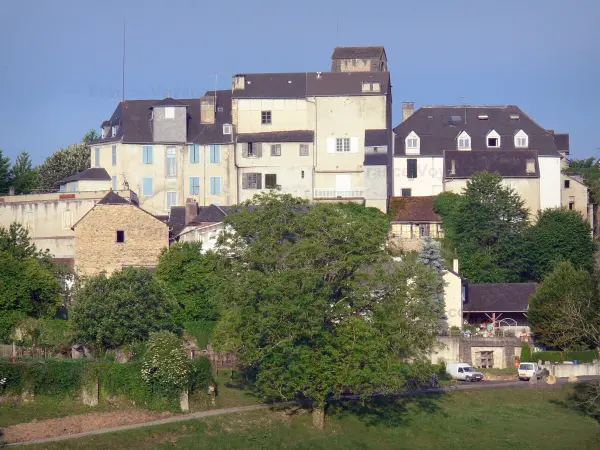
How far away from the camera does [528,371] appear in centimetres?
6081

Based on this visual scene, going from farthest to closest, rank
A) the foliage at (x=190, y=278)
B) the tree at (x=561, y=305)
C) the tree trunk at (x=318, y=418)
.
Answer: the tree at (x=561, y=305)
the foliage at (x=190, y=278)
the tree trunk at (x=318, y=418)

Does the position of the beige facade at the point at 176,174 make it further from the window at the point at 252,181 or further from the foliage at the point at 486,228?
the foliage at the point at 486,228

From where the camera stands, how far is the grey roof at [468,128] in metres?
84.4

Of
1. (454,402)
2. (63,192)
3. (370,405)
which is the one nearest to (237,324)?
(370,405)

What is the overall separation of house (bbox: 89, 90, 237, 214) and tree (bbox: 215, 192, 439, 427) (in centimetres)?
3050

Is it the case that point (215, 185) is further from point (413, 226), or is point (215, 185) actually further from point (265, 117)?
point (413, 226)

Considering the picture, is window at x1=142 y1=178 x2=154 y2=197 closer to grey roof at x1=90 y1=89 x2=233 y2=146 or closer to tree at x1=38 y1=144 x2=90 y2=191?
grey roof at x1=90 y1=89 x2=233 y2=146

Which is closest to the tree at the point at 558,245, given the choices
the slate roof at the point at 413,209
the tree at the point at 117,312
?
the slate roof at the point at 413,209

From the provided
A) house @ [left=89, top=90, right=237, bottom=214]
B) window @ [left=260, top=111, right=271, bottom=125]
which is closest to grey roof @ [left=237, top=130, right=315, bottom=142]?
window @ [left=260, top=111, right=271, bottom=125]

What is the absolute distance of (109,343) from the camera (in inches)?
2135

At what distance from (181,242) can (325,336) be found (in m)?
21.1

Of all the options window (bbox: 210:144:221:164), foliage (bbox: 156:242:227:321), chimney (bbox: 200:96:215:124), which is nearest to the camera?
foliage (bbox: 156:242:227:321)

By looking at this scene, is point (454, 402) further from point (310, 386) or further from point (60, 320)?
point (60, 320)

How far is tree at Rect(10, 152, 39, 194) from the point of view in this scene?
306ft
